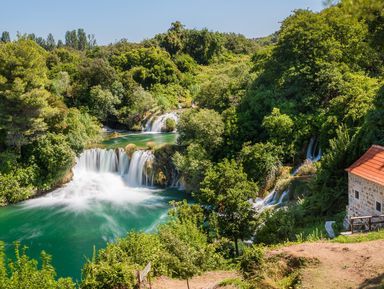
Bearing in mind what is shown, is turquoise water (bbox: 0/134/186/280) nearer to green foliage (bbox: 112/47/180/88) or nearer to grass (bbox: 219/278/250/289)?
grass (bbox: 219/278/250/289)

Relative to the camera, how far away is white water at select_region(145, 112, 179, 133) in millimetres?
Result: 47938

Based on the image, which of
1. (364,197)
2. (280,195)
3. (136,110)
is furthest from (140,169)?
(364,197)

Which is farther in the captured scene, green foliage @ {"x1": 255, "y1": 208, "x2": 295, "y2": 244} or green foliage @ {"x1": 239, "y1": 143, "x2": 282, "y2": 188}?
green foliage @ {"x1": 239, "y1": 143, "x2": 282, "y2": 188}

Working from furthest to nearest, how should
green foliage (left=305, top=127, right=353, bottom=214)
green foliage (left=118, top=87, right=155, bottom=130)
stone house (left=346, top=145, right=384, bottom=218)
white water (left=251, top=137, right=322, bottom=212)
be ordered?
1. green foliage (left=118, top=87, right=155, bottom=130)
2. white water (left=251, top=137, right=322, bottom=212)
3. green foliage (left=305, top=127, right=353, bottom=214)
4. stone house (left=346, top=145, right=384, bottom=218)

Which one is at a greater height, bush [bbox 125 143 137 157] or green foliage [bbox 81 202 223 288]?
bush [bbox 125 143 137 157]

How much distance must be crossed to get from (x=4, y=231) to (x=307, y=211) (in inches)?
727

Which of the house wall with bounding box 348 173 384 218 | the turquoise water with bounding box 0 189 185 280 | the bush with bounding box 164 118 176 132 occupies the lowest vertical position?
the turquoise water with bounding box 0 189 185 280

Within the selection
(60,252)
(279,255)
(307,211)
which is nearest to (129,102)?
(60,252)

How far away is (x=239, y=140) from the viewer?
1190 inches

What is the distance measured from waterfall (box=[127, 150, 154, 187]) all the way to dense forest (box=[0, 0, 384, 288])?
2049mm

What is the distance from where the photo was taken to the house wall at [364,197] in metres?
15.8

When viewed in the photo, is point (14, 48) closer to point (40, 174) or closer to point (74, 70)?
point (40, 174)

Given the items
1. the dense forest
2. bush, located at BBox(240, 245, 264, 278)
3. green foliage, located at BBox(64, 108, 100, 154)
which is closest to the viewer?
bush, located at BBox(240, 245, 264, 278)

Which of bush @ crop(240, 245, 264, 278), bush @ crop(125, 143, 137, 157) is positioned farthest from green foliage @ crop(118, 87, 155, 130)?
bush @ crop(240, 245, 264, 278)
